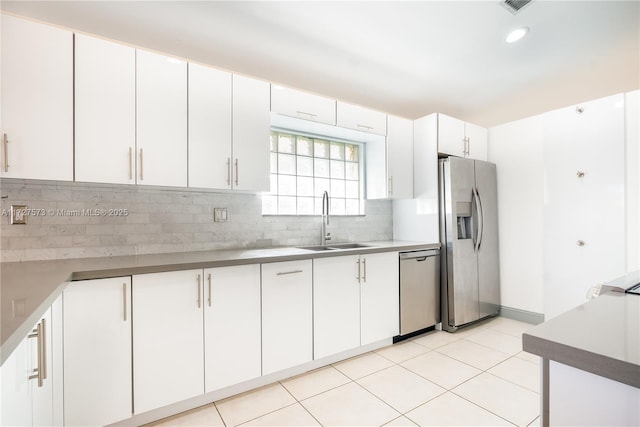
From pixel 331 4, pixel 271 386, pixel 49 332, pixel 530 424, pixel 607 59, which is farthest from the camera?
pixel 607 59

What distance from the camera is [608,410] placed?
1.96ft

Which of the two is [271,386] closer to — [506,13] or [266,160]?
[266,160]

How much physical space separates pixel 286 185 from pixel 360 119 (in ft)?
3.22

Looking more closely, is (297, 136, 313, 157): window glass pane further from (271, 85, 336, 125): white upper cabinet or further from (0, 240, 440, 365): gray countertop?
(0, 240, 440, 365): gray countertop

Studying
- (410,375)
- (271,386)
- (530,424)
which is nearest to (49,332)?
(271,386)

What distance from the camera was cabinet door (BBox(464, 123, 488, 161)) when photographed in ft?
11.2

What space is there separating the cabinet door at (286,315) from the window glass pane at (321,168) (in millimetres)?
1260

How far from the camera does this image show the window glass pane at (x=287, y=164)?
9.64 feet

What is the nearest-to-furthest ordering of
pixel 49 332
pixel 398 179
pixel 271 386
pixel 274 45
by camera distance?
pixel 49 332
pixel 271 386
pixel 274 45
pixel 398 179

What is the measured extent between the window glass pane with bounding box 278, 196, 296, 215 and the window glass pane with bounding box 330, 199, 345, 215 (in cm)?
48

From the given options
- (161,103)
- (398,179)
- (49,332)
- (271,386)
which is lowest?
(271,386)

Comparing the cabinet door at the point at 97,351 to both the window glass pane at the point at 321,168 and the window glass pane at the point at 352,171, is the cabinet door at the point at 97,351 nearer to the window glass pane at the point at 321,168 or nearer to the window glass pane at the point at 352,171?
the window glass pane at the point at 321,168

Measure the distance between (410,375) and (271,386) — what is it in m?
1.04

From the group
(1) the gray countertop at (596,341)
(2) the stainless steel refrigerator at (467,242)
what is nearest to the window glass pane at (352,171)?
(2) the stainless steel refrigerator at (467,242)
